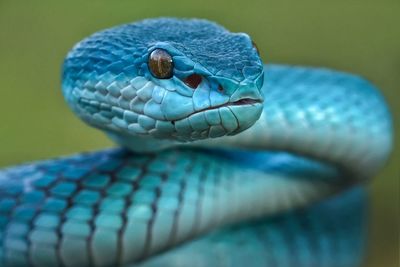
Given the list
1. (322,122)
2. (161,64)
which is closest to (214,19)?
(322,122)

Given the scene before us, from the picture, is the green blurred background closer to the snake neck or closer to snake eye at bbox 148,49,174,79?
the snake neck

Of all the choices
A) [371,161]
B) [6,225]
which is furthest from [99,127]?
[371,161]

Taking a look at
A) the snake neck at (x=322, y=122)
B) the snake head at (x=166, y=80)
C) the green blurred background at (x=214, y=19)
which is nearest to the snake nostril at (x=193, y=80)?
the snake head at (x=166, y=80)

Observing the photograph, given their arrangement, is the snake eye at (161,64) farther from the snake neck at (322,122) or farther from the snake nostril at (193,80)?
the snake neck at (322,122)

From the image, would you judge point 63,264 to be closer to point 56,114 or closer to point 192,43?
point 192,43

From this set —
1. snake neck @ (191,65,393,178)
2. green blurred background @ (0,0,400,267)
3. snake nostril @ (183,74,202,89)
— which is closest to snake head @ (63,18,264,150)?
snake nostril @ (183,74,202,89)
